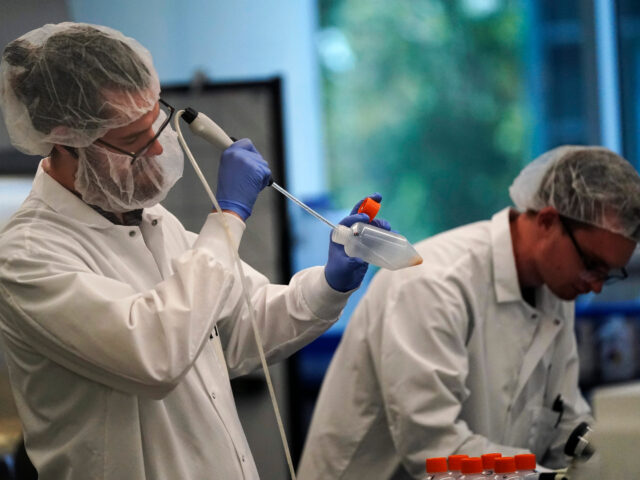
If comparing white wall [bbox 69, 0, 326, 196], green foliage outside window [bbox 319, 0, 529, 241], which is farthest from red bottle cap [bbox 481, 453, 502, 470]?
green foliage outside window [bbox 319, 0, 529, 241]

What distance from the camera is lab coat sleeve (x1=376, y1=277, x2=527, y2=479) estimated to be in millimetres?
1803

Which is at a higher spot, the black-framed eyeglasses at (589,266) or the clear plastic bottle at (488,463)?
the black-framed eyeglasses at (589,266)

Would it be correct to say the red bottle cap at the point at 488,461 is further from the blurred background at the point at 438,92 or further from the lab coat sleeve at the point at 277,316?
the blurred background at the point at 438,92

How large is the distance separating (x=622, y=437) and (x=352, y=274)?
55 cm

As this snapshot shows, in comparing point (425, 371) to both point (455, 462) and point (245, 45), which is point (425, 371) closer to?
point (455, 462)

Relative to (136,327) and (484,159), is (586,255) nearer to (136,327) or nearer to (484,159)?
(136,327)

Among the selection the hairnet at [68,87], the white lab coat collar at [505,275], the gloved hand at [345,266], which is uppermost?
the hairnet at [68,87]

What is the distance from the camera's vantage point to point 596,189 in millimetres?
1960

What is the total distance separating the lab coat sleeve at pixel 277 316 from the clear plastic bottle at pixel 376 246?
10 cm

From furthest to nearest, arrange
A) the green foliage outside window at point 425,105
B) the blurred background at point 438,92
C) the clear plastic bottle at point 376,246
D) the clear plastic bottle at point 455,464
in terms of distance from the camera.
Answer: the green foliage outside window at point 425,105
the blurred background at point 438,92
the clear plastic bottle at point 376,246
the clear plastic bottle at point 455,464

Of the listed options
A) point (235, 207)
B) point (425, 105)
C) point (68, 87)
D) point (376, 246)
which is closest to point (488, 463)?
point (376, 246)

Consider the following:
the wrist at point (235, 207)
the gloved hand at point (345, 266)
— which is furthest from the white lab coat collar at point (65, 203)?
the gloved hand at point (345, 266)

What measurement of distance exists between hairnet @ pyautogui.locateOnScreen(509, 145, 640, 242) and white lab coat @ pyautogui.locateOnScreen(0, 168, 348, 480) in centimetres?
76

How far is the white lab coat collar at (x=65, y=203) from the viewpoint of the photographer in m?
1.40
